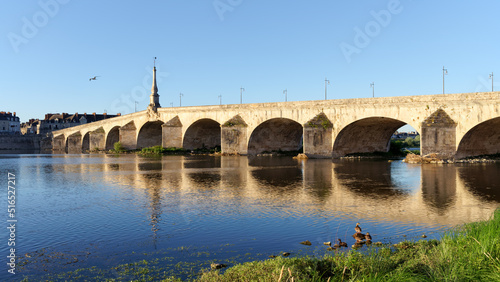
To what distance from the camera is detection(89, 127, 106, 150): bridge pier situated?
7631cm

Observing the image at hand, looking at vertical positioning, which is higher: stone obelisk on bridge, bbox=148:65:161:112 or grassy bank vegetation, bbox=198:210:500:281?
stone obelisk on bridge, bbox=148:65:161:112

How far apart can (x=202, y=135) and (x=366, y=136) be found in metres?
25.6

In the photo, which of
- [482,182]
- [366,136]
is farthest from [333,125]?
[482,182]

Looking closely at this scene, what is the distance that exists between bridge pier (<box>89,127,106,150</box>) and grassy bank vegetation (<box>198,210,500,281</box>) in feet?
239

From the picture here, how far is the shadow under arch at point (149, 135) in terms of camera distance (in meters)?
68.6

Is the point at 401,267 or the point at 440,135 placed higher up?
the point at 440,135

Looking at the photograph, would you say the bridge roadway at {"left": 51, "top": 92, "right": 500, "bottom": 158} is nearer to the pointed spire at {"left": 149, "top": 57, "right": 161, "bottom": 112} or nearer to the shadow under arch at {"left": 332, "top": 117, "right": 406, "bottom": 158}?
the shadow under arch at {"left": 332, "top": 117, "right": 406, "bottom": 158}

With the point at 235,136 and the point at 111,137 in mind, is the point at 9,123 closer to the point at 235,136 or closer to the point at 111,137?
the point at 111,137

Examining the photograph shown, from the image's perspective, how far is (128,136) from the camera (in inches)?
2712

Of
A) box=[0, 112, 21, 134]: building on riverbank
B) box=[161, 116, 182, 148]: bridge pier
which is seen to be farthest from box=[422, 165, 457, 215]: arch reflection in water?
box=[0, 112, 21, 134]: building on riverbank

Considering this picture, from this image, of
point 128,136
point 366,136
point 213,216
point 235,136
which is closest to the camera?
point 213,216

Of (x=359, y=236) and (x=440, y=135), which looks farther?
(x=440, y=135)

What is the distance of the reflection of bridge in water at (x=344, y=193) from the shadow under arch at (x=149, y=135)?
43212 millimetres

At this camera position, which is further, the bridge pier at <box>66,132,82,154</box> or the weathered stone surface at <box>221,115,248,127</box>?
the bridge pier at <box>66,132,82,154</box>
